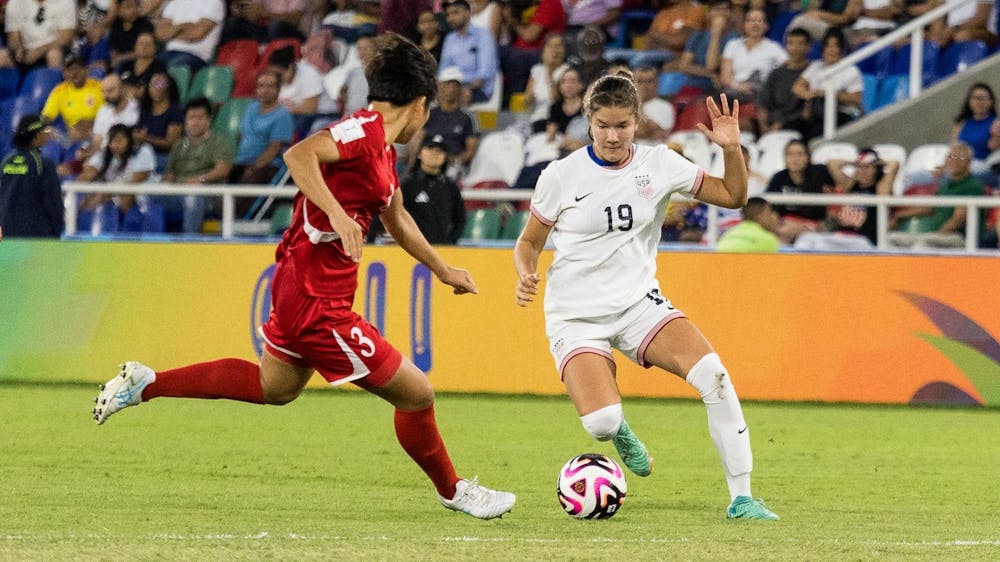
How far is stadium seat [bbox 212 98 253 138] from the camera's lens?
59.2ft

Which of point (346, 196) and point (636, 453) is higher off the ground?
point (346, 196)

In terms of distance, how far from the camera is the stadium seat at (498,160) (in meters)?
16.8

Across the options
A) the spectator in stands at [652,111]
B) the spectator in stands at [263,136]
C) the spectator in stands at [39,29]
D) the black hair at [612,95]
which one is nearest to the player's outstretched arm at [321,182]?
the black hair at [612,95]

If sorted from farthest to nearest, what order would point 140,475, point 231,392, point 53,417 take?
point 53,417, point 140,475, point 231,392

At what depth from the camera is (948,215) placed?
1536cm

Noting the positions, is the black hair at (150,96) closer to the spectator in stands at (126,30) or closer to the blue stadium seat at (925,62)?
the spectator in stands at (126,30)

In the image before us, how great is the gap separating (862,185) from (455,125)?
13.7ft

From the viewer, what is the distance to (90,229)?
1706cm

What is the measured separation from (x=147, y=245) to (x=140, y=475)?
524 centimetres

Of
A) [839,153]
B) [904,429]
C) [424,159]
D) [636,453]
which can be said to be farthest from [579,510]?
[839,153]

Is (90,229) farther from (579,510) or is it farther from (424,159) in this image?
(579,510)

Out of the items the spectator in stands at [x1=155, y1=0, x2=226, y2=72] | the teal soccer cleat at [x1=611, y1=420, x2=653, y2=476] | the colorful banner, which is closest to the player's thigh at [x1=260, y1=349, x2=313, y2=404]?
the teal soccer cleat at [x1=611, y1=420, x2=653, y2=476]

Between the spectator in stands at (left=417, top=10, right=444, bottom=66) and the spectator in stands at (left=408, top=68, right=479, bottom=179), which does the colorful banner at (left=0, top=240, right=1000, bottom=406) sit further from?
the spectator in stands at (left=417, top=10, right=444, bottom=66)

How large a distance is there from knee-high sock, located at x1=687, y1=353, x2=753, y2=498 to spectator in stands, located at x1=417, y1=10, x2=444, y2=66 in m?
11.4
